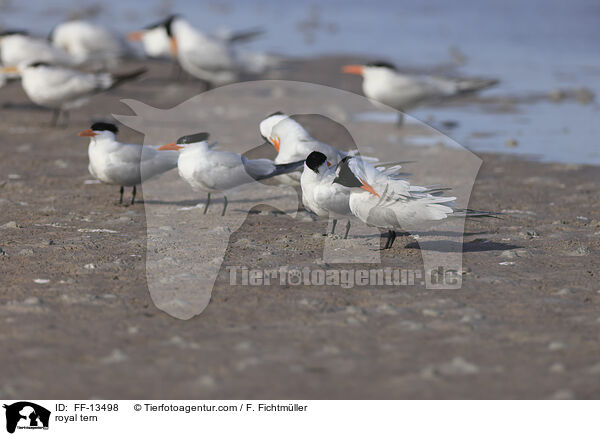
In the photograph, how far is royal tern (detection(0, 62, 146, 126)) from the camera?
8586 mm

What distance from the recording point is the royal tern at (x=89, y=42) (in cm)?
1262

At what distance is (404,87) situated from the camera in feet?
30.8

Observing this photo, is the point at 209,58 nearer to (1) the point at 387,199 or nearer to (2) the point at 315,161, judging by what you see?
(2) the point at 315,161

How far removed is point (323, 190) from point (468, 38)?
12813 mm

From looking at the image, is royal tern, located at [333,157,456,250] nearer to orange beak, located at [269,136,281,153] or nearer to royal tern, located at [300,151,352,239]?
royal tern, located at [300,151,352,239]

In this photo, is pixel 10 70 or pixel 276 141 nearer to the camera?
pixel 276 141

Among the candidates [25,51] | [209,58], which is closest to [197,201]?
[209,58]

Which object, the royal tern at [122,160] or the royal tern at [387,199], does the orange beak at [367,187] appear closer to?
the royal tern at [387,199]

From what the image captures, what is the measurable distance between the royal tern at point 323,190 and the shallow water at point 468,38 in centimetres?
356

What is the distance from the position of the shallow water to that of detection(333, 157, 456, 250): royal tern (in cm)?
356

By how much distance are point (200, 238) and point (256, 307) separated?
4.28 feet

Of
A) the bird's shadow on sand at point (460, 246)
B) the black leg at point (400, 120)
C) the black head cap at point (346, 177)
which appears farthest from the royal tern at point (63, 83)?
the bird's shadow on sand at point (460, 246)

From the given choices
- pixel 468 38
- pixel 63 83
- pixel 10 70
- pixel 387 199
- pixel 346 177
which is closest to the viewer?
pixel 387 199

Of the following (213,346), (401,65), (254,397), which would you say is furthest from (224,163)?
(401,65)
